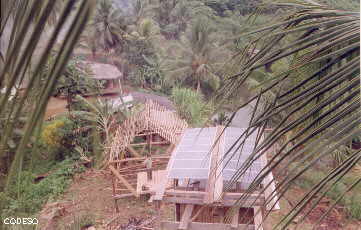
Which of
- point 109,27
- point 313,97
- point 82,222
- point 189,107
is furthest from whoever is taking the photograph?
point 109,27

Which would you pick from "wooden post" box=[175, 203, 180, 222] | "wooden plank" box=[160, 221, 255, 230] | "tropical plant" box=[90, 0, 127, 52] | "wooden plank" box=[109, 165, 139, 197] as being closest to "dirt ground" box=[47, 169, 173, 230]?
"wooden plank" box=[109, 165, 139, 197]

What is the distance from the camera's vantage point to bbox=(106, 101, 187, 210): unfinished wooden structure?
4562 mm

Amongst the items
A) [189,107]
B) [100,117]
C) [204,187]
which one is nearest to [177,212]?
[204,187]

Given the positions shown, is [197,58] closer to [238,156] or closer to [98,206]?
[98,206]

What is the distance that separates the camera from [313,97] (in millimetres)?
414

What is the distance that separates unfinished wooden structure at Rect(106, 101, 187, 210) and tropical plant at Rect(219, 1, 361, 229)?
4.00 metres

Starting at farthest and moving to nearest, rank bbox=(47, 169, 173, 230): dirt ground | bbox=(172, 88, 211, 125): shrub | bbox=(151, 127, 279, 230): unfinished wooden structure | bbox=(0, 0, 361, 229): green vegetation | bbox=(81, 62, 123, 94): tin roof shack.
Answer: bbox=(81, 62, 123, 94): tin roof shack
bbox=(172, 88, 211, 125): shrub
bbox=(47, 169, 173, 230): dirt ground
bbox=(151, 127, 279, 230): unfinished wooden structure
bbox=(0, 0, 361, 229): green vegetation

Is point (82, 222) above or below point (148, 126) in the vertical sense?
below

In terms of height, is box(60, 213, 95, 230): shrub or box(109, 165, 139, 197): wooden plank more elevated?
box(109, 165, 139, 197): wooden plank

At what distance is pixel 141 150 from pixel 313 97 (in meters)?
6.06

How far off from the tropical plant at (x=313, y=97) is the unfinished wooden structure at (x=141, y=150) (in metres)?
4.00

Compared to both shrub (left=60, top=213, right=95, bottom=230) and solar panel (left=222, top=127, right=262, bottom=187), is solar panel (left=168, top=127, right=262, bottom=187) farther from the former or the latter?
shrub (left=60, top=213, right=95, bottom=230)

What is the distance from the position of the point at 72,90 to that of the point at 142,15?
930 centimetres

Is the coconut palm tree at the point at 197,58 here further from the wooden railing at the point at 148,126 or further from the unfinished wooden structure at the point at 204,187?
the unfinished wooden structure at the point at 204,187
